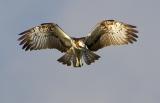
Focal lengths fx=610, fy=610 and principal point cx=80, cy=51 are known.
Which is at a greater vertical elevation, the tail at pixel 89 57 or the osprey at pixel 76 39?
the osprey at pixel 76 39

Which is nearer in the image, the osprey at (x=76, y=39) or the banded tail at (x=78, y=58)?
the banded tail at (x=78, y=58)

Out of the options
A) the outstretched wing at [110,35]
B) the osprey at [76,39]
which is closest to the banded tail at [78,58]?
the osprey at [76,39]

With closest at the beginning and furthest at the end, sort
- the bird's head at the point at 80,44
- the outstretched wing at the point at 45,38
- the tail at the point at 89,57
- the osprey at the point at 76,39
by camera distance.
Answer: the tail at the point at 89,57 < the bird's head at the point at 80,44 < the osprey at the point at 76,39 < the outstretched wing at the point at 45,38

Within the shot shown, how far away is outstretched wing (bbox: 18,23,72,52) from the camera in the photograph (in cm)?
2398

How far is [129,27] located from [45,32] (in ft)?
10.9

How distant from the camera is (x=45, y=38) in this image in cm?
2436

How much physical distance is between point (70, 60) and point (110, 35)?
2.17 metres

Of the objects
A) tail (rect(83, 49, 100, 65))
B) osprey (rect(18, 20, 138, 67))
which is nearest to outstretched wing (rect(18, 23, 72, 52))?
osprey (rect(18, 20, 138, 67))

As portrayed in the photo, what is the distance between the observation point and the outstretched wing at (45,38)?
2398 cm

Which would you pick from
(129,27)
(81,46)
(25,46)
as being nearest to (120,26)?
(129,27)

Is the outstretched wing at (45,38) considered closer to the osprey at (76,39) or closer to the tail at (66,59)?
the osprey at (76,39)

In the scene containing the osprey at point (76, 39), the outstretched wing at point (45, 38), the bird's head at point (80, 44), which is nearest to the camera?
the bird's head at point (80, 44)

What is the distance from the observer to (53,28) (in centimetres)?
2403

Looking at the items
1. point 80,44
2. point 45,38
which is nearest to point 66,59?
point 80,44
